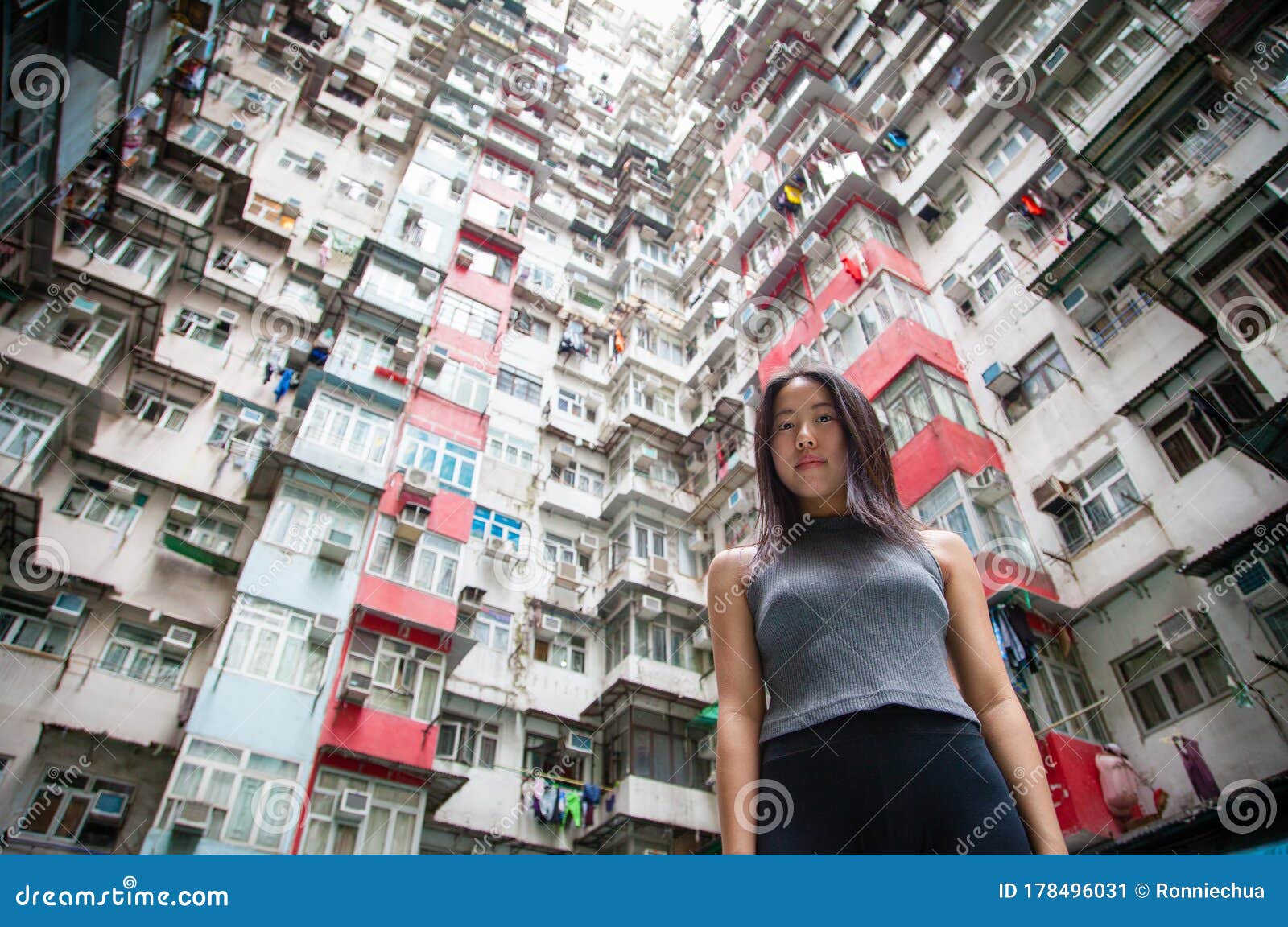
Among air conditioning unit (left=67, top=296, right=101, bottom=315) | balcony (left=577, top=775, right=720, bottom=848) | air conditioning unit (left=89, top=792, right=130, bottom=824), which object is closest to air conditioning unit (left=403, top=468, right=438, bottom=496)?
air conditioning unit (left=67, top=296, right=101, bottom=315)

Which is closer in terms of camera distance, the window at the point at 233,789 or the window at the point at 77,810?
the window at the point at 233,789

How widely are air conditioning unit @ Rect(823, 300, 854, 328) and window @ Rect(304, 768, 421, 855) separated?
14.8 m

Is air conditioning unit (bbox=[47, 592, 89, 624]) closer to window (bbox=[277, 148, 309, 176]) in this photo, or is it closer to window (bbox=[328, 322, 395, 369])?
window (bbox=[328, 322, 395, 369])

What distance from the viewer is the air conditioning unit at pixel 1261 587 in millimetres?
10781

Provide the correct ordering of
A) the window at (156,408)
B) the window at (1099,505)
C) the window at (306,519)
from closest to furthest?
the window at (1099,505)
the window at (306,519)
the window at (156,408)

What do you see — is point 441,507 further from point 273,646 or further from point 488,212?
point 488,212

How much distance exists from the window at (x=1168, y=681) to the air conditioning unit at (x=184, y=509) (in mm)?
17799

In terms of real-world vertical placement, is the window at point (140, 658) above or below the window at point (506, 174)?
below

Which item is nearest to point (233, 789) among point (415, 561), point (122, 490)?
point (415, 561)

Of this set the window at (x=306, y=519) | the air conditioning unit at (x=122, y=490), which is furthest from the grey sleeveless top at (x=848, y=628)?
the air conditioning unit at (x=122, y=490)

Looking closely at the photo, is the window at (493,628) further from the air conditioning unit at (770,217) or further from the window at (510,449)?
the air conditioning unit at (770,217)

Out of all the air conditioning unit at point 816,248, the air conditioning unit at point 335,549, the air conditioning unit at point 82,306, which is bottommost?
the air conditioning unit at point 335,549

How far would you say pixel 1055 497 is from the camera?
14695 millimetres

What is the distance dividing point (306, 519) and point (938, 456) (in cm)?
1303
